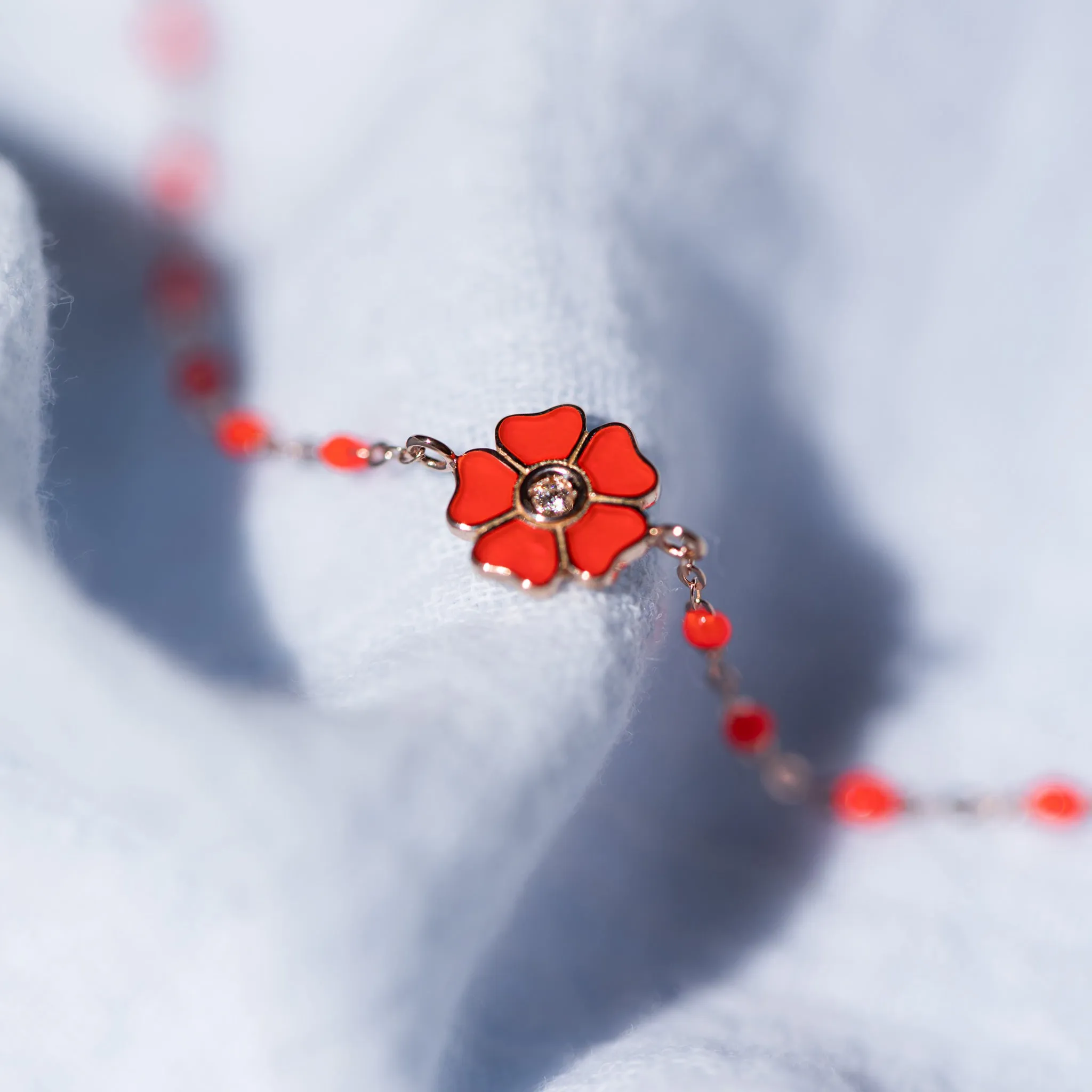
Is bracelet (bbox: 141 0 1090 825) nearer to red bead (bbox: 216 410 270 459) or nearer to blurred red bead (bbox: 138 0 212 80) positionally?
red bead (bbox: 216 410 270 459)

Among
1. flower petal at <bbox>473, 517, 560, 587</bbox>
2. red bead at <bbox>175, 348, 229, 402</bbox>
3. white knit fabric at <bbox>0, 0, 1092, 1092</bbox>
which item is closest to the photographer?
white knit fabric at <bbox>0, 0, 1092, 1092</bbox>

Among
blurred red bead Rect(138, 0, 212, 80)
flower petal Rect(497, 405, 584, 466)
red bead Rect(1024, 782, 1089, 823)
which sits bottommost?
flower petal Rect(497, 405, 584, 466)

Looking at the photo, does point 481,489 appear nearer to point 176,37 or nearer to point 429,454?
point 429,454

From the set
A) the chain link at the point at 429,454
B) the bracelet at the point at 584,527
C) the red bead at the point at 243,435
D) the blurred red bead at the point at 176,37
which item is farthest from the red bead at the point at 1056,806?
the blurred red bead at the point at 176,37

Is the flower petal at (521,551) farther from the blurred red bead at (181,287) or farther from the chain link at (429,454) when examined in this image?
the blurred red bead at (181,287)

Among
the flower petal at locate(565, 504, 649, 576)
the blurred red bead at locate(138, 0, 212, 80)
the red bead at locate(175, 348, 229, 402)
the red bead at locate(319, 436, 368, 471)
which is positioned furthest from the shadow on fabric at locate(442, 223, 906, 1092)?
the blurred red bead at locate(138, 0, 212, 80)

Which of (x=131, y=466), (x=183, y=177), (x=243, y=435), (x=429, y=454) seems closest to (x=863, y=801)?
(x=429, y=454)

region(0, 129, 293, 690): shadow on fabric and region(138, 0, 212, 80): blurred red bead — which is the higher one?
region(138, 0, 212, 80): blurred red bead
